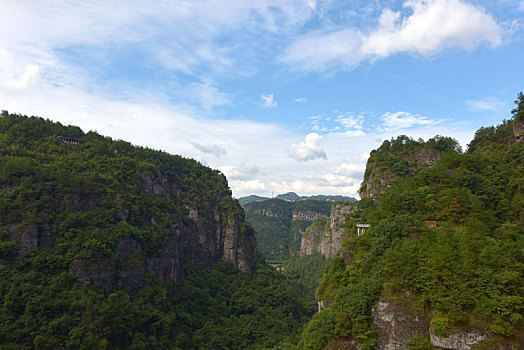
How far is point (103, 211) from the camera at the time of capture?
46.3 m

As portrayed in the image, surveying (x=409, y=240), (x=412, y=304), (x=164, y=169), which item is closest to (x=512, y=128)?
(x=409, y=240)

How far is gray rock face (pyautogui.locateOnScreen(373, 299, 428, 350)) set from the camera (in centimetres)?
2567

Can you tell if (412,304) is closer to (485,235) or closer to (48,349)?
(485,235)

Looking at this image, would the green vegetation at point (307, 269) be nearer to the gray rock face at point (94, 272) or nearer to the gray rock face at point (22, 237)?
the gray rock face at point (94, 272)

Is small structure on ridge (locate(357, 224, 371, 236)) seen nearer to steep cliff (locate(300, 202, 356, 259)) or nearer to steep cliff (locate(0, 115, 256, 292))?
steep cliff (locate(0, 115, 256, 292))

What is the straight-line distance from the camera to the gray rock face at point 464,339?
2275 cm

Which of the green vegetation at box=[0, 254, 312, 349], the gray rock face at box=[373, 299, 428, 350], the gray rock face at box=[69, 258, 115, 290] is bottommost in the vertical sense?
the green vegetation at box=[0, 254, 312, 349]

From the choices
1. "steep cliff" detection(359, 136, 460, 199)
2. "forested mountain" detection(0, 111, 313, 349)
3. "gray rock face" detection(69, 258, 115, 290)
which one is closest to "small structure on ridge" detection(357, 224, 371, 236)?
"steep cliff" detection(359, 136, 460, 199)

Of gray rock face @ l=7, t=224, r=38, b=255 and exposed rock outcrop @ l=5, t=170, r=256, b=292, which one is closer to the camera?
gray rock face @ l=7, t=224, r=38, b=255

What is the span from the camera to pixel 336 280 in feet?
122

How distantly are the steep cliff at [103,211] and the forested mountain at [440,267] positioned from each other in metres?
30.8

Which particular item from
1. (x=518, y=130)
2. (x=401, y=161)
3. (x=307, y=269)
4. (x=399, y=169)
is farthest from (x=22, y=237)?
(x=307, y=269)

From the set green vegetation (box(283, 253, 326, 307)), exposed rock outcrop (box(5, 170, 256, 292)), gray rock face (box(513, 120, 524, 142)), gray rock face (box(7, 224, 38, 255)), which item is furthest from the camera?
green vegetation (box(283, 253, 326, 307))

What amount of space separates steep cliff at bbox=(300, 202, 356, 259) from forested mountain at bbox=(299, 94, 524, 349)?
246ft
